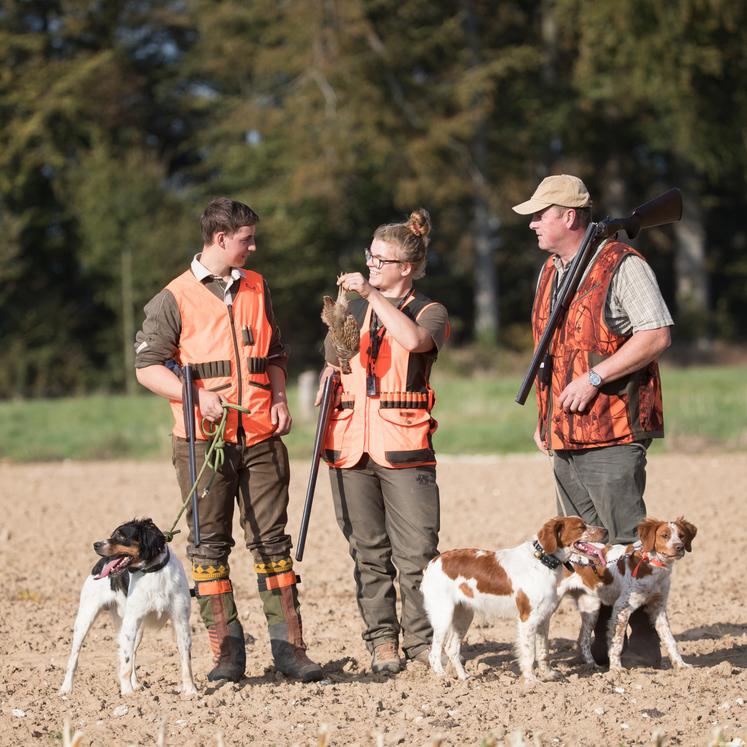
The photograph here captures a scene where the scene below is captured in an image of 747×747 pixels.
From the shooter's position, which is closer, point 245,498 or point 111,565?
point 111,565

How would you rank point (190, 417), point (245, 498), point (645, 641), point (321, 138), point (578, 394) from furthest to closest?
1. point (321, 138)
2. point (645, 641)
3. point (245, 498)
4. point (190, 417)
5. point (578, 394)

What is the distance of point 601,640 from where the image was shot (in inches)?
250

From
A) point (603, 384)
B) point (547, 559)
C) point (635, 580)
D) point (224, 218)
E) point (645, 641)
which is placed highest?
point (224, 218)

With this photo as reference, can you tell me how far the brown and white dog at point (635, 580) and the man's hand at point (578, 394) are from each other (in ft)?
2.25

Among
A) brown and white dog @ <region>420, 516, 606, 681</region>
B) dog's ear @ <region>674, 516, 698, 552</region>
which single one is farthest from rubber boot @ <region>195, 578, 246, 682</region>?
dog's ear @ <region>674, 516, 698, 552</region>

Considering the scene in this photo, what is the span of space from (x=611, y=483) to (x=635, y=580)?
1.75 feet

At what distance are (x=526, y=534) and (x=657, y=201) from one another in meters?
4.78

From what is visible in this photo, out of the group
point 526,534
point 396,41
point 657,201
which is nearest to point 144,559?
point 657,201

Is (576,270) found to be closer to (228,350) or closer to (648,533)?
(648,533)

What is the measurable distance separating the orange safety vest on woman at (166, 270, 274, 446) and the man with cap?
139cm

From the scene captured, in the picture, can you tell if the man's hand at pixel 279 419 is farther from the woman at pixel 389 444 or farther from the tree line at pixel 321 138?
the tree line at pixel 321 138

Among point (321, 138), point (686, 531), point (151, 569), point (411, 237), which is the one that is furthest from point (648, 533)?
point (321, 138)

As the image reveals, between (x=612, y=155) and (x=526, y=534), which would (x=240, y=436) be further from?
(x=612, y=155)

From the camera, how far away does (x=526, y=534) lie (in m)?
10.4
